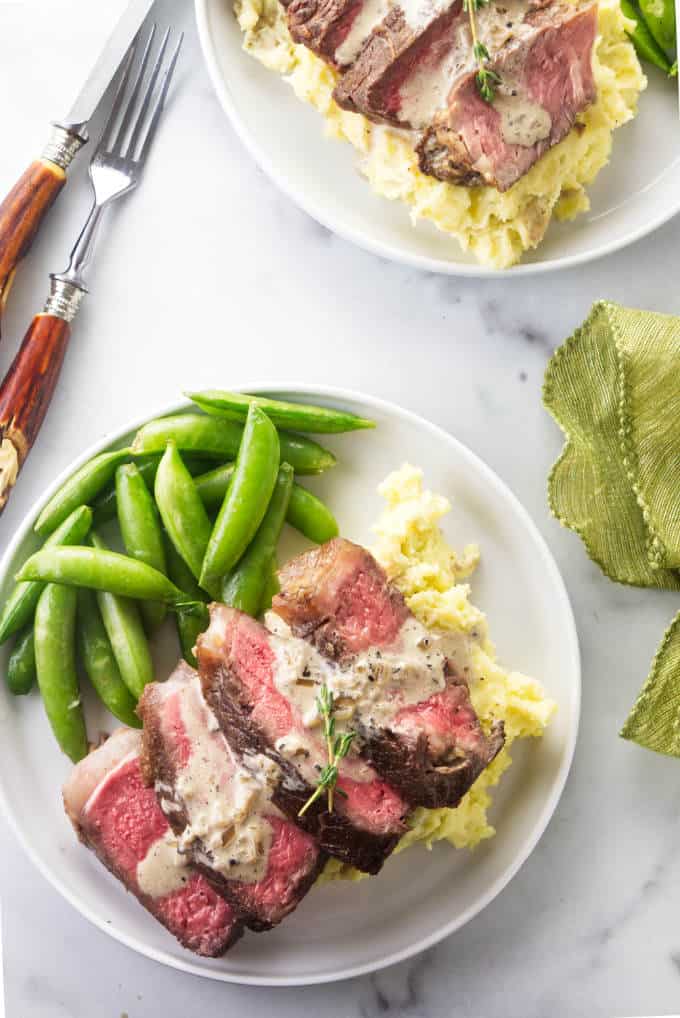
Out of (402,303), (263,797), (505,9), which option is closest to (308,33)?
(505,9)

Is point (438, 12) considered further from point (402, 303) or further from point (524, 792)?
point (524, 792)

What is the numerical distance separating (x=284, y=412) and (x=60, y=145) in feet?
3.67

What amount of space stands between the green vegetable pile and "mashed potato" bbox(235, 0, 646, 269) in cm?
66

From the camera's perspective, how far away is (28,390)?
3137 millimetres

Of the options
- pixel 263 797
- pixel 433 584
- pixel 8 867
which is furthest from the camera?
pixel 8 867

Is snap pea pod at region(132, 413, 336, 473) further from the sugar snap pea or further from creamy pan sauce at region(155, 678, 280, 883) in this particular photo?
creamy pan sauce at region(155, 678, 280, 883)

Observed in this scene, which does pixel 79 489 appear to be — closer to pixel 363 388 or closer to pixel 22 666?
pixel 22 666

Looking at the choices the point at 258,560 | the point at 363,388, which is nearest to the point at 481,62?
the point at 363,388

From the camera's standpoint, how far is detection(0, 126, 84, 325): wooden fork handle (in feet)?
10.3

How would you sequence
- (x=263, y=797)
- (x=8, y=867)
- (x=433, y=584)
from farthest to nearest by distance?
(x=8, y=867), (x=433, y=584), (x=263, y=797)

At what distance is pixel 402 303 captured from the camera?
10.8ft

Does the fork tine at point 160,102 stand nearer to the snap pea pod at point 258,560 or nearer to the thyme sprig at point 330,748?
the snap pea pod at point 258,560

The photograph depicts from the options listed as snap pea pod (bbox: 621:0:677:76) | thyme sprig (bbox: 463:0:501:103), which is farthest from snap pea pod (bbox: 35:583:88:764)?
snap pea pod (bbox: 621:0:677:76)

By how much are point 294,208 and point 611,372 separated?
44.3 inches
